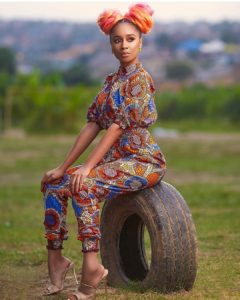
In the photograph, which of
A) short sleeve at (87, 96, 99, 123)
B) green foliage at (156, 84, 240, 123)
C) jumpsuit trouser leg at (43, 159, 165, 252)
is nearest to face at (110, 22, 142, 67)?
short sleeve at (87, 96, 99, 123)

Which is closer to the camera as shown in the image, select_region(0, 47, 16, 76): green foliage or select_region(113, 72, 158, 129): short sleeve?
select_region(113, 72, 158, 129): short sleeve

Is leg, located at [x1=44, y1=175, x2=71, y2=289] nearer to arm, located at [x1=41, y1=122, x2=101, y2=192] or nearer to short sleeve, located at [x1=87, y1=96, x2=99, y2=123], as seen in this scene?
arm, located at [x1=41, y1=122, x2=101, y2=192]

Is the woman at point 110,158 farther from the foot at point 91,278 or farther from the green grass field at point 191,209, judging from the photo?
the green grass field at point 191,209

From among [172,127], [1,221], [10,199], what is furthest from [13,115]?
[1,221]

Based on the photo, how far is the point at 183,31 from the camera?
7856 centimetres

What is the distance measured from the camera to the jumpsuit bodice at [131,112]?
602 cm

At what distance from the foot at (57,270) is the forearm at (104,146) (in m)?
0.74

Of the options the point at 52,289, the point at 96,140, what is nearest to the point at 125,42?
the point at 52,289

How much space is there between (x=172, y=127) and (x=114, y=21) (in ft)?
106

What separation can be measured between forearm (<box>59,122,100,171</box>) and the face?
0.47m

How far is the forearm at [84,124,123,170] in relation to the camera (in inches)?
233

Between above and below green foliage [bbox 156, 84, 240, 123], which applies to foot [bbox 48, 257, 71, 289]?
below

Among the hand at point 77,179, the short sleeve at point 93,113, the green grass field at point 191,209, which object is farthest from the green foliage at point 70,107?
the hand at point 77,179

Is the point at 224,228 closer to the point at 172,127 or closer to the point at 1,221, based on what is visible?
the point at 1,221
